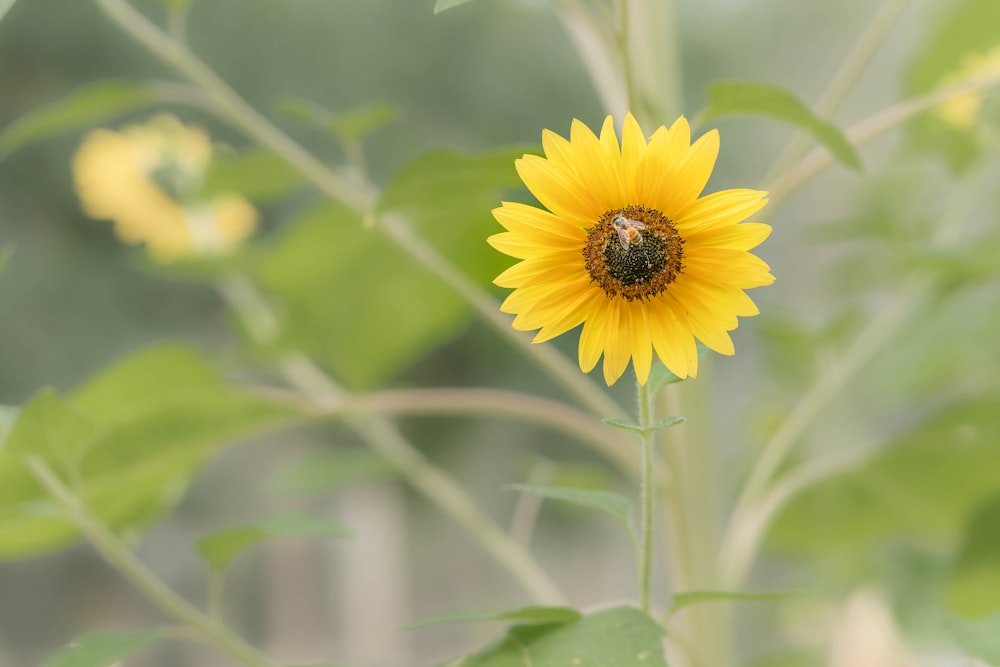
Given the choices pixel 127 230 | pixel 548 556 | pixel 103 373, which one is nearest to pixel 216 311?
pixel 548 556

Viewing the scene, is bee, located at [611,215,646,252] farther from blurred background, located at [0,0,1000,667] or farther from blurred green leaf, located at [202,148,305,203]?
blurred background, located at [0,0,1000,667]

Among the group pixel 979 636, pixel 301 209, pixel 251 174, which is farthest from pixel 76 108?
pixel 301 209

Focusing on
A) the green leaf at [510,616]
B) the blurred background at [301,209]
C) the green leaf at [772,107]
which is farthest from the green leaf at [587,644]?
the blurred background at [301,209]

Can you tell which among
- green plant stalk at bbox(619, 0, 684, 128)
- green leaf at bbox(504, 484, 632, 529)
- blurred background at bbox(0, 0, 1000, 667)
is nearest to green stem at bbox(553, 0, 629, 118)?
green plant stalk at bbox(619, 0, 684, 128)

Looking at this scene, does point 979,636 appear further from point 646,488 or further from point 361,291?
point 361,291

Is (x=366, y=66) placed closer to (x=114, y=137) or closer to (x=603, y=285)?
(x=114, y=137)

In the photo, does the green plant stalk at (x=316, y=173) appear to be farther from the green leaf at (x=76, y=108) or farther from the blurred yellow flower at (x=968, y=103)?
the blurred yellow flower at (x=968, y=103)

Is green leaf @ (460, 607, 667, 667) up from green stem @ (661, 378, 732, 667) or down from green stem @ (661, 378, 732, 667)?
down
